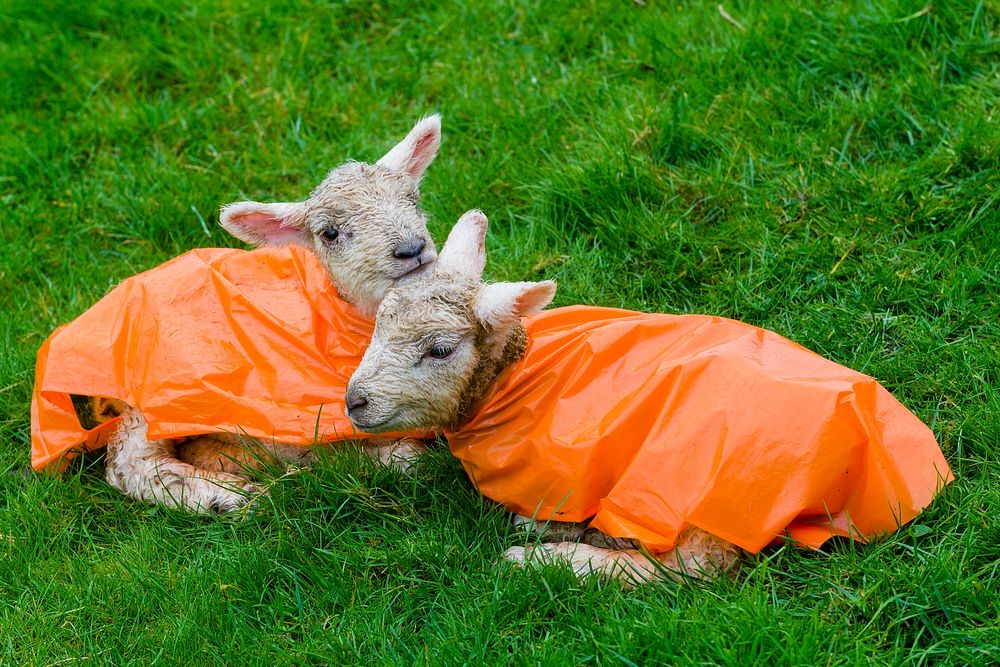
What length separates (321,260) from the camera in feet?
19.3

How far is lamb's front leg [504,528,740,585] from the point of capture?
459cm

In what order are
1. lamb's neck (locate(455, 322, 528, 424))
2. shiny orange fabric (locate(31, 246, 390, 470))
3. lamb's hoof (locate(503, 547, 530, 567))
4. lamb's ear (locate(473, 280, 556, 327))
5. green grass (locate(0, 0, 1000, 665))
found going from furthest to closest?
shiny orange fabric (locate(31, 246, 390, 470)) → lamb's neck (locate(455, 322, 528, 424)) → lamb's ear (locate(473, 280, 556, 327)) → lamb's hoof (locate(503, 547, 530, 567)) → green grass (locate(0, 0, 1000, 665))

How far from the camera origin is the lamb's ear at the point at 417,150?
6.14 m

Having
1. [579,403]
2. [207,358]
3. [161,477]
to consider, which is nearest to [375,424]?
[579,403]

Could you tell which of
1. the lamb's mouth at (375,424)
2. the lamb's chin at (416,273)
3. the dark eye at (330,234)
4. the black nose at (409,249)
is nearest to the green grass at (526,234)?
the lamb's mouth at (375,424)

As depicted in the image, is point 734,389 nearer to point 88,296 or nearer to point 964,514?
point 964,514

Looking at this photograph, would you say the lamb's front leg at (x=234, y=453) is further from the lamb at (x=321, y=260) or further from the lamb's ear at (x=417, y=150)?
the lamb's ear at (x=417, y=150)

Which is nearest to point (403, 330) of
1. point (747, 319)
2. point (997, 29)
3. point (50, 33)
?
point (747, 319)

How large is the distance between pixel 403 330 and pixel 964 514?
98.8 inches

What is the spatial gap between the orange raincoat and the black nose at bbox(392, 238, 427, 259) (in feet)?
1.51

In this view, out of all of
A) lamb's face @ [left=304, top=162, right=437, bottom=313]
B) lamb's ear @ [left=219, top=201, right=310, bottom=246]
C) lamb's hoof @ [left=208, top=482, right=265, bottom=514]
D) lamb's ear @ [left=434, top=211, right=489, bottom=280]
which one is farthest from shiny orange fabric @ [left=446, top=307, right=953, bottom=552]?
lamb's ear @ [left=219, top=201, right=310, bottom=246]

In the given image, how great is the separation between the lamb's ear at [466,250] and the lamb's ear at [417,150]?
736mm

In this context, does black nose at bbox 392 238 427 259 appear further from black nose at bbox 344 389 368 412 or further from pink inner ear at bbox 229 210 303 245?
black nose at bbox 344 389 368 412

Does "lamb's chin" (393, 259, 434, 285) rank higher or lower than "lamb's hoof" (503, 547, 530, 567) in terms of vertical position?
higher
